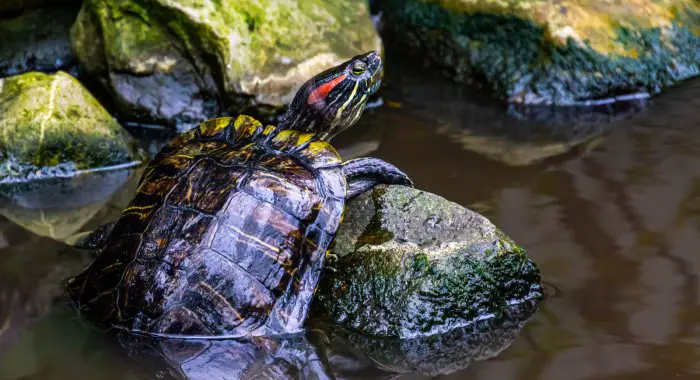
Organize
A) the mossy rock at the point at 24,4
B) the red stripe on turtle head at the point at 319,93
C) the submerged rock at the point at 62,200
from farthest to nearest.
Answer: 1. the mossy rock at the point at 24,4
2. the submerged rock at the point at 62,200
3. the red stripe on turtle head at the point at 319,93

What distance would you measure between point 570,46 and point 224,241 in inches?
162

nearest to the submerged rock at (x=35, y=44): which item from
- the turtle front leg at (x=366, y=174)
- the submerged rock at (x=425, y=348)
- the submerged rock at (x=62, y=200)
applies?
the submerged rock at (x=62, y=200)

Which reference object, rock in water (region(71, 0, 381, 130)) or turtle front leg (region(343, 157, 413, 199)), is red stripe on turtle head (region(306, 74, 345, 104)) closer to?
turtle front leg (region(343, 157, 413, 199))

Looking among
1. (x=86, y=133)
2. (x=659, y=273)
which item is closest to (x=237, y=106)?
(x=86, y=133)

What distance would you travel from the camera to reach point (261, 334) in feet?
10.4

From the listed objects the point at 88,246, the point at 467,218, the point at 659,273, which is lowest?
the point at 88,246

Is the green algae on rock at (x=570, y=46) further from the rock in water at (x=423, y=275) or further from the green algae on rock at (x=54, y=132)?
the green algae on rock at (x=54, y=132)

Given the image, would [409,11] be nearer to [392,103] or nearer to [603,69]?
[392,103]

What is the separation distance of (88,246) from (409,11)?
4.33m

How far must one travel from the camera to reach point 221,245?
3205mm

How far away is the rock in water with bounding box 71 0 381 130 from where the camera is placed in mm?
5828

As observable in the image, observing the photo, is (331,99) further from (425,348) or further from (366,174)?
(425,348)

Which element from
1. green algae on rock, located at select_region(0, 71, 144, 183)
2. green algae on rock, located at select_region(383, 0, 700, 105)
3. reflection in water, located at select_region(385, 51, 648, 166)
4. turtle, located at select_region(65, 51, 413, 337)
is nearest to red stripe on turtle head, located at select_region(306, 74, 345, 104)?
turtle, located at select_region(65, 51, 413, 337)

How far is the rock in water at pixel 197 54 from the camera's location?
19.1 ft
